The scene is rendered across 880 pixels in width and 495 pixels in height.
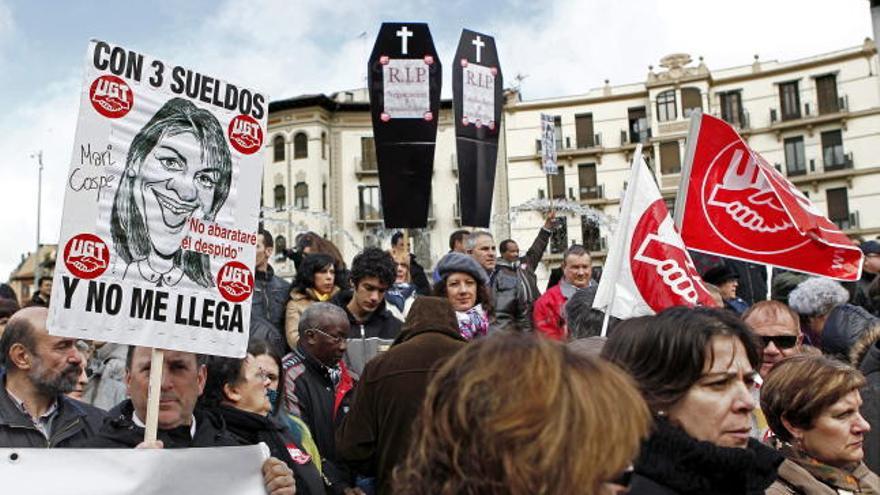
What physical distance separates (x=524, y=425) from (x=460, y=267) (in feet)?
15.1

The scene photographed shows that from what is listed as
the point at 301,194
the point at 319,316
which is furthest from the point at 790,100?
the point at 319,316

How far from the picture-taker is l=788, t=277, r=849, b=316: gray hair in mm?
6250

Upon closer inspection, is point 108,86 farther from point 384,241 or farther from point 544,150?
point 384,241

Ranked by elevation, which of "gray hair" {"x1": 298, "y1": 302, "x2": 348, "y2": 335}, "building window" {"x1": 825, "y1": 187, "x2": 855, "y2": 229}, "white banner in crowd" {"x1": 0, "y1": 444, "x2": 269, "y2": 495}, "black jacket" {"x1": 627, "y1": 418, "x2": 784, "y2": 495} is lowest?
"white banner in crowd" {"x1": 0, "y1": 444, "x2": 269, "y2": 495}

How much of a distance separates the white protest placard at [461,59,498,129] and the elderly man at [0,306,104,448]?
5.94 metres

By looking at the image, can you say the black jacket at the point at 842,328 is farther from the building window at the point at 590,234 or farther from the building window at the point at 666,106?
the building window at the point at 666,106

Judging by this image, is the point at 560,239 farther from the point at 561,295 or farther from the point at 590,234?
the point at 561,295

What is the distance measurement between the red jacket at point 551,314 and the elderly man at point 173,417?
4.05 m

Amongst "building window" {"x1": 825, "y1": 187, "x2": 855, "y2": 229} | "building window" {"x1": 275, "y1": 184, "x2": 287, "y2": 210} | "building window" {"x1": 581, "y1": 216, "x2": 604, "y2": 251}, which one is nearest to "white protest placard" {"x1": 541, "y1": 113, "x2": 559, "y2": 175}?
"building window" {"x1": 581, "y1": 216, "x2": 604, "y2": 251}

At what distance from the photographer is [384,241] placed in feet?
169

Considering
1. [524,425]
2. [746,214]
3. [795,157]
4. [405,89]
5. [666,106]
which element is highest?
[666,106]

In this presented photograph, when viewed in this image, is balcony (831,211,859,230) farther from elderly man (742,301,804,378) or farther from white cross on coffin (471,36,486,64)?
elderly man (742,301,804,378)

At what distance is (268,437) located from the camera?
3994 millimetres

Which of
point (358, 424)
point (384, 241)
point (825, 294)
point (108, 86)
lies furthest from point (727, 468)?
point (384, 241)
